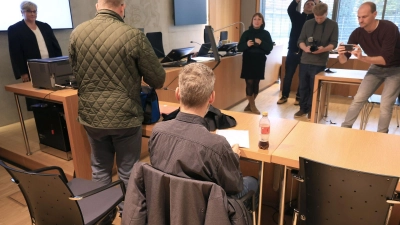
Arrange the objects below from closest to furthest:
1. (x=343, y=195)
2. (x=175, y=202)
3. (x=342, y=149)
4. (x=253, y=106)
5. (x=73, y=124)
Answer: (x=175, y=202) → (x=343, y=195) → (x=342, y=149) → (x=73, y=124) → (x=253, y=106)

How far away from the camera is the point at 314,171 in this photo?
1209 millimetres

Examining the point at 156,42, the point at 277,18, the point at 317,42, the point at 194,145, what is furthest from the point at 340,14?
the point at 194,145

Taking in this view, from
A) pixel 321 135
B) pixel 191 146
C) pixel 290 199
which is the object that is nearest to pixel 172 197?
pixel 191 146

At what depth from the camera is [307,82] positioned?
13.4 ft

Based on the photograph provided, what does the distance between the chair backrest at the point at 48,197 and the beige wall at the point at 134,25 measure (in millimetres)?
2745

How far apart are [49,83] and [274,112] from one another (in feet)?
10.2

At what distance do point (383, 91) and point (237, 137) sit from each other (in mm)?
2006

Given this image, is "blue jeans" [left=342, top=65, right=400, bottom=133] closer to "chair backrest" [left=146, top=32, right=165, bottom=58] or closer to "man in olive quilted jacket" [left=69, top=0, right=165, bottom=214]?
"man in olive quilted jacket" [left=69, top=0, right=165, bottom=214]

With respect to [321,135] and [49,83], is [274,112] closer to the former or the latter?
[321,135]

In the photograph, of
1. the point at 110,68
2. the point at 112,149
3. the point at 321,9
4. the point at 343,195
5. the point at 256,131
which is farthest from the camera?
the point at 321,9

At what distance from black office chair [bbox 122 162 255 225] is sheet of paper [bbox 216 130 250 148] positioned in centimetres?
53

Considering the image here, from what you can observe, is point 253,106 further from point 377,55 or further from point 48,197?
point 48,197

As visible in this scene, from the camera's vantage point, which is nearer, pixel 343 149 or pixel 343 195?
pixel 343 195

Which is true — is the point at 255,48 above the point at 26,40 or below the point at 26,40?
below
